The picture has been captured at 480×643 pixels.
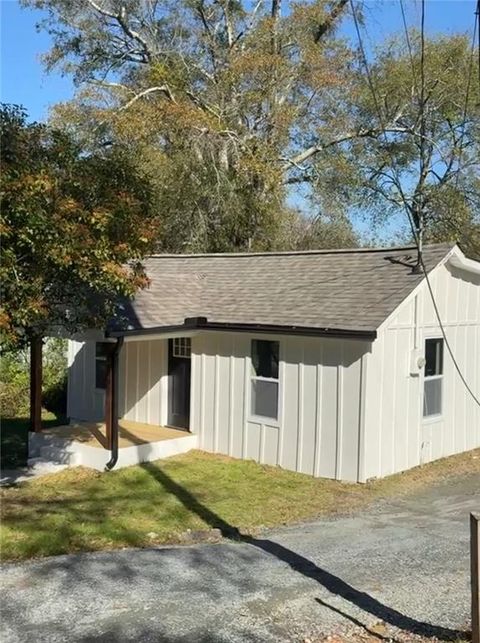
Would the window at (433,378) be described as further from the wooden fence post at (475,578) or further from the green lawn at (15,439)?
the wooden fence post at (475,578)

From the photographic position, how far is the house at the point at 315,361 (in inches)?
467

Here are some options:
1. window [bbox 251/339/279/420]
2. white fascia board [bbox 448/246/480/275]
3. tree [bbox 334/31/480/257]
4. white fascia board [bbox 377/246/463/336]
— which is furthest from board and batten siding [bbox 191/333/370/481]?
tree [bbox 334/31/480/257]

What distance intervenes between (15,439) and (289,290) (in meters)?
7.14

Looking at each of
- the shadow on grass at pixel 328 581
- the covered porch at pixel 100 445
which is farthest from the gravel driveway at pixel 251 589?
the covered porch at pixel 100 445

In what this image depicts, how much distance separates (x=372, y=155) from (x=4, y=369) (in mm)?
18561

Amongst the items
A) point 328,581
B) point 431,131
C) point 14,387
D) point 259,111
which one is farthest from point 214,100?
point 328,581

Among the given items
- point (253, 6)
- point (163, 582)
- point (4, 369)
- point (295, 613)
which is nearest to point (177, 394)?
point (4, 369)

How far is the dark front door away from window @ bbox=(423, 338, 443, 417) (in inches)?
195

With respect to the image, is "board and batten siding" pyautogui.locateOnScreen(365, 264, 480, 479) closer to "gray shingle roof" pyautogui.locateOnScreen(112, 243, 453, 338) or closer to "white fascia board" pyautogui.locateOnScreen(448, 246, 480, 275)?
"white fascia board" pyautogui.locateOnScreen(448, 246, 480, 275)

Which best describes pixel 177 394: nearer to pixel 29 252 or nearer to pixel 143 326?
pixel 143 326

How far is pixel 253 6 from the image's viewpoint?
30406mm

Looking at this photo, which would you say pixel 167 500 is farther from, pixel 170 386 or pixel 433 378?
pixel 433 378

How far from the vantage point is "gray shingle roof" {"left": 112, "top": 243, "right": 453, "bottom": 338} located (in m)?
12.3

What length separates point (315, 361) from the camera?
12242mm
